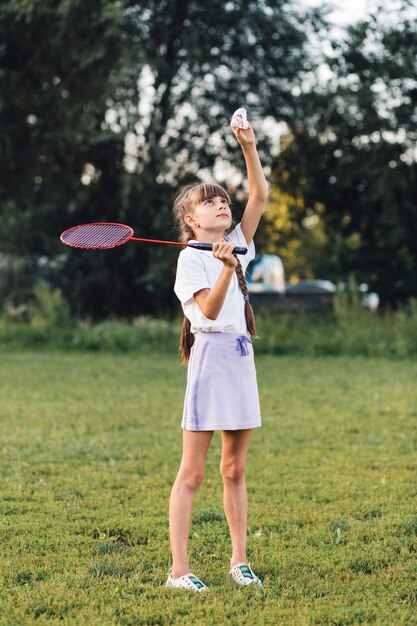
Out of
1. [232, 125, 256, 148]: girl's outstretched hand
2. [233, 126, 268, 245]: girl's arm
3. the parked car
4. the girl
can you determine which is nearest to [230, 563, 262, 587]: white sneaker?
the girl

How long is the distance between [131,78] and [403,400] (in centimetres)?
846

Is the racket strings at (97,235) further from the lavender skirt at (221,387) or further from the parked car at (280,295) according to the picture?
the parked car at (280,295)

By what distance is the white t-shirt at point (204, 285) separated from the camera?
4086 millimetres

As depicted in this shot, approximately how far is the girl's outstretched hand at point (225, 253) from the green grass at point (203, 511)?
146 centimetres

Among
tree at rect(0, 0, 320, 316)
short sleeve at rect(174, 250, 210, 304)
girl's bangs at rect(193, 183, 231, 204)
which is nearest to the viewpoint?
short sleeve at rect(174, 250, 210, 304)

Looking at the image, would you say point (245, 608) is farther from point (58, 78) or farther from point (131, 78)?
point (58, 78)

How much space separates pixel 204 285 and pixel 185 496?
3.22ft

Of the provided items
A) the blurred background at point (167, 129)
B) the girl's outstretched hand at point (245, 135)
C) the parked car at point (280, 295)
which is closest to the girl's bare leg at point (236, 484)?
the girl's outstretched hand at point (245, 135)

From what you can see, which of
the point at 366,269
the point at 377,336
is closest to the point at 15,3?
the point at 377,336

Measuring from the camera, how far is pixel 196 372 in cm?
412

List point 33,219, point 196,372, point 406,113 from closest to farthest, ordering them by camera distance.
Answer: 1. point 196,372
2. point 406,113
3. point 33,219

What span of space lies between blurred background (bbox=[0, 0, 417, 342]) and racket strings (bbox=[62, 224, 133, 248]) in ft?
38.2

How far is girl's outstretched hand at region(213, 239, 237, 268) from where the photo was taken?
380 cm

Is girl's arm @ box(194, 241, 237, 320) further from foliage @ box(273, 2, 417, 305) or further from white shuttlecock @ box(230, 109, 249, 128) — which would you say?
foliage @ box(273, 2, 417, 305)
